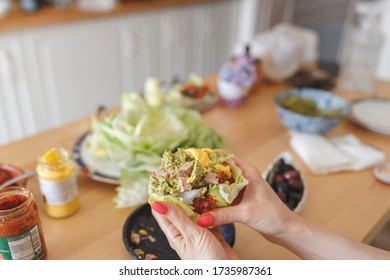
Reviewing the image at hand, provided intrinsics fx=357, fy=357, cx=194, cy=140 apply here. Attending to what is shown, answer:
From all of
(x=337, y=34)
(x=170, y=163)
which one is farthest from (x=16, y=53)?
(x=337, y=34)

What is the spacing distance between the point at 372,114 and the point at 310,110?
290mm

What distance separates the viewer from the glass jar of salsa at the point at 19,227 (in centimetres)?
61

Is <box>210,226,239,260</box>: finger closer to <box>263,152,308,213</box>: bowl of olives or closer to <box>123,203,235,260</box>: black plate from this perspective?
<box>123,203,235,260</box>: black plate

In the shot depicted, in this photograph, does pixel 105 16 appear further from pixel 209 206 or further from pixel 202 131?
pixel 209 206

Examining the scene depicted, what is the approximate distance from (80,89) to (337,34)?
293cm

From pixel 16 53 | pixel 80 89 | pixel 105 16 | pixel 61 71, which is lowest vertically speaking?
pixel 80 89

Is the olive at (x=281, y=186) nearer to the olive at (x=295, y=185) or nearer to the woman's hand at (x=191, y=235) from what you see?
the olive at (x=295, y=185)

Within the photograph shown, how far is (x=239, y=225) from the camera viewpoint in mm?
813

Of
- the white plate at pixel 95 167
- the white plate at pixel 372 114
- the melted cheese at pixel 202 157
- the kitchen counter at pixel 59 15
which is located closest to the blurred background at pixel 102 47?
the kitchen counter at pixel 59 15

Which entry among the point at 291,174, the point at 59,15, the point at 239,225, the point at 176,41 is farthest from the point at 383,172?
the point at 176,41

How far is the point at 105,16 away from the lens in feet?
7.34

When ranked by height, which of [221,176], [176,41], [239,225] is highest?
[221,176]

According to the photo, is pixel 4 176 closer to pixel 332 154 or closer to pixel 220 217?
pixel 220 217

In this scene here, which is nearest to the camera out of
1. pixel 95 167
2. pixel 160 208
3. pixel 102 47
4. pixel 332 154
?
pixel 160 208
